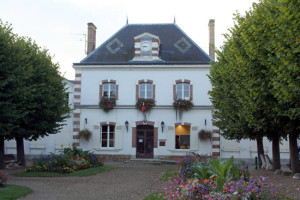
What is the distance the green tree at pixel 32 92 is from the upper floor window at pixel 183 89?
781 centimetres

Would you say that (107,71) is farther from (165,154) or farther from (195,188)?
(195,188)

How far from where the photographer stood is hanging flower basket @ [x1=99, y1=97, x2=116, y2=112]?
2261 centimetres

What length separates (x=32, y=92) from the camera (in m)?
16.6

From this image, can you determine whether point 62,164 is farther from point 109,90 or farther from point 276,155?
point 276,155

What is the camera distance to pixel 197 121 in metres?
22.5

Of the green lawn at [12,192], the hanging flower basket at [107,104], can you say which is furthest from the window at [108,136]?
the green lawn at [12,192]

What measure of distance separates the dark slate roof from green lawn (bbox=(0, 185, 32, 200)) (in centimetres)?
1388

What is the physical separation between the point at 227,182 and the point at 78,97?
17.8m

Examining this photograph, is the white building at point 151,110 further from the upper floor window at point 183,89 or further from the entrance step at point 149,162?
the entrance step at point 149,162

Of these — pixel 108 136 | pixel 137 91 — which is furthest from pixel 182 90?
pixel 108 136

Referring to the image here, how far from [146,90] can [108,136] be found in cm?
414

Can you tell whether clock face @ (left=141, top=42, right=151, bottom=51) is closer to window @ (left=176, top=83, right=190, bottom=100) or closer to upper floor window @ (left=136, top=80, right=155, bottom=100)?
upper floor window @ (left=136, top=80, right=155, bottom=100)

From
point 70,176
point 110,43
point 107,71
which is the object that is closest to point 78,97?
point 107,71

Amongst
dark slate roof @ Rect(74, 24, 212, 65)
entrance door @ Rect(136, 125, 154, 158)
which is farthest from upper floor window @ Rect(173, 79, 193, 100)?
entrance door @ Rect(136, 125, 154, 158)
